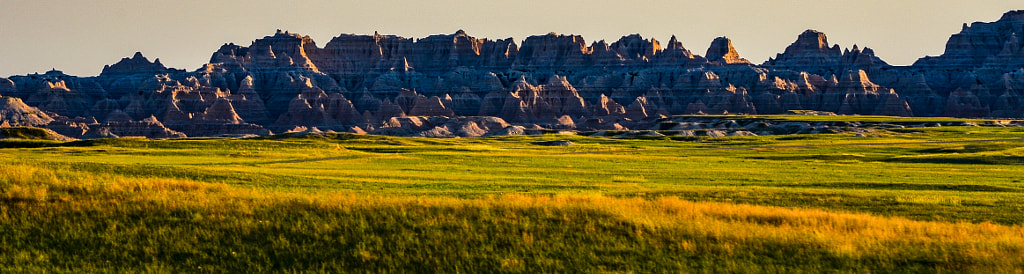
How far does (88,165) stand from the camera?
1209 inches

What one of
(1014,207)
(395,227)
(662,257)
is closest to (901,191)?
(1014,207)

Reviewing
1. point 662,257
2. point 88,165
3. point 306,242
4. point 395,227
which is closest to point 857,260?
point 662,257

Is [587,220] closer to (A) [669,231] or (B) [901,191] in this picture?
(A) [669,231]

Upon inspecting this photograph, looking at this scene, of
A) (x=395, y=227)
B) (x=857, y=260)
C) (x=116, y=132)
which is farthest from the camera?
(x=116, y=132)

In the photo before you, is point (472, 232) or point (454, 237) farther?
point (472, 232)

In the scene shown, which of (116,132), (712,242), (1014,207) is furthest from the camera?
(116,132)

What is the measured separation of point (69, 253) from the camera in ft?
58.2

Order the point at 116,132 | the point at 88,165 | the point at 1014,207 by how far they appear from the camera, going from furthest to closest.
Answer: the point at 116,132 → the point at 88,165 → the point at 1014,207

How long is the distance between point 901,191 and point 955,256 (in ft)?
54.9

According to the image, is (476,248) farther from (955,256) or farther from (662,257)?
(955,256)

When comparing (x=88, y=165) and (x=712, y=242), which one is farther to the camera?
(x=88, y=165)

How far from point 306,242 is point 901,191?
23.2 m

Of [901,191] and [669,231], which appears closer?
[669,231]

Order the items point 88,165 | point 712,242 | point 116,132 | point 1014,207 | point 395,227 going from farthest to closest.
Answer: point 116,132, point 88,165, point 1014,207, point 395,227, point 712,242
